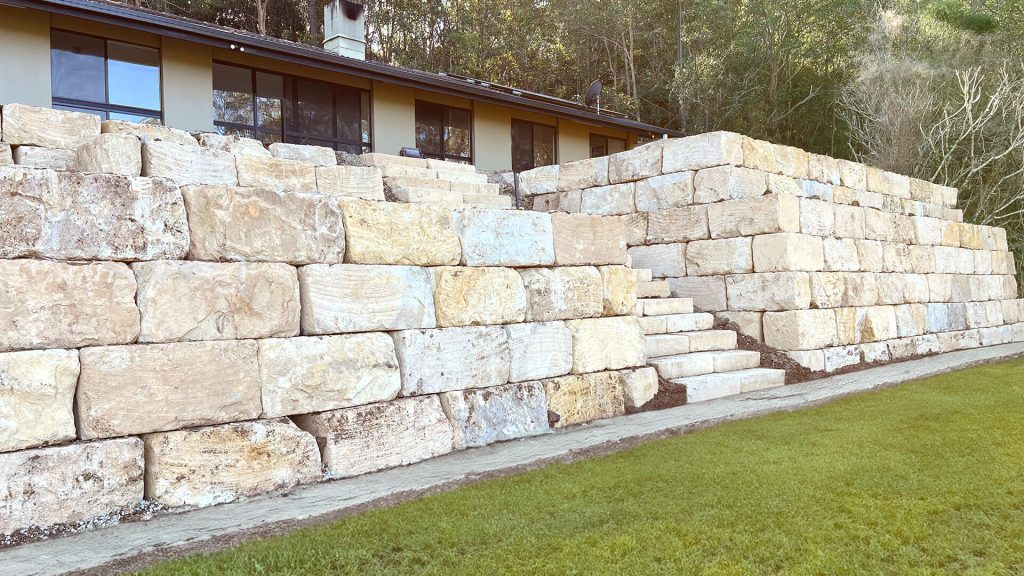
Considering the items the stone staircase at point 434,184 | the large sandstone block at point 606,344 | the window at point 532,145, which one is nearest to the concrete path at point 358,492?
the large sandstone block at point 606,344

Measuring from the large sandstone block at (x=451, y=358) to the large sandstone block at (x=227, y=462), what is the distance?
0.79 m

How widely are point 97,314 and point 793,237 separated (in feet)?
21.9

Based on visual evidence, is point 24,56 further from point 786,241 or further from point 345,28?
point 786,241

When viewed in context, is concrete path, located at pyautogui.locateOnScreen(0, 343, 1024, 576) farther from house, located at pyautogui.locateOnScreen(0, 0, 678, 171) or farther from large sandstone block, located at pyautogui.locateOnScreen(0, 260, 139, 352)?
house, located at pyautogui.locateOnScreen(0, 0, 678, 171)

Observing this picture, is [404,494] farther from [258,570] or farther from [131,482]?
[131,482]

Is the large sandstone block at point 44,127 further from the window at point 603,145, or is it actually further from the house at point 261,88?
the window at point 603,145

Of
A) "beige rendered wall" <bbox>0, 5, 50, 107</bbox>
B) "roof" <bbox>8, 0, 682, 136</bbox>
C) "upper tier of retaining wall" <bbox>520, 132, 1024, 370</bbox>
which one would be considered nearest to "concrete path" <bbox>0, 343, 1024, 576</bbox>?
"upper tier of retaining wall" <bbox>520, 132, 1024, 370</bbox>

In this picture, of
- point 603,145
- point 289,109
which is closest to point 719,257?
point 289,109

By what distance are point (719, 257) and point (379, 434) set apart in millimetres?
5169

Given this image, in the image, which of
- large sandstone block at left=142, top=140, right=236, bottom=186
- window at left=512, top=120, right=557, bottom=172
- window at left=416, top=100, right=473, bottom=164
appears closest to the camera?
large sandstone block at left=142, top=140, right=236, bottom=186

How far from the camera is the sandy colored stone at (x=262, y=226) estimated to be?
3793 mm

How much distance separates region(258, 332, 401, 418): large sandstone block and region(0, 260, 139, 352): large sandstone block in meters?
0.73

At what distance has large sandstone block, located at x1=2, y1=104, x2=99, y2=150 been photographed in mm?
7102

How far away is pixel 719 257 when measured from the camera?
26.9ft
